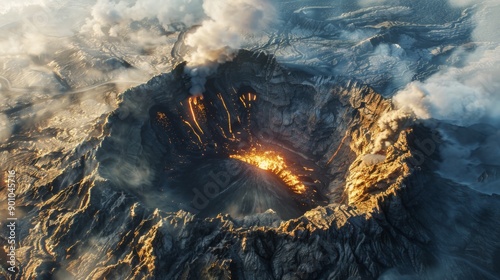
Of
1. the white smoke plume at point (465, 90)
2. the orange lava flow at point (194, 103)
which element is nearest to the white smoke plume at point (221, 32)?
the orange lava flow at point (194, 103)

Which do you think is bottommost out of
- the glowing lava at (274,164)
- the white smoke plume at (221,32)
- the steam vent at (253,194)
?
the glowing lava at (274,164)

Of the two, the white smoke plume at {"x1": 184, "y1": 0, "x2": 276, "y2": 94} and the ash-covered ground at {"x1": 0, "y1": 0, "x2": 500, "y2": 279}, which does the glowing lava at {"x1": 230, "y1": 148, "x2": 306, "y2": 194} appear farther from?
the white smoke plume at {"x1": 184, "y1": 0, "x2": 276, "y2": 94}

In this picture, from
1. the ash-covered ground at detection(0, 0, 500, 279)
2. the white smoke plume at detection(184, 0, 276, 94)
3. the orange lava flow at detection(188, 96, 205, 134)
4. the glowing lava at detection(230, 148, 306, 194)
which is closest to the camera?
the ash-covered ground at detection(0, 0, 500, 279)

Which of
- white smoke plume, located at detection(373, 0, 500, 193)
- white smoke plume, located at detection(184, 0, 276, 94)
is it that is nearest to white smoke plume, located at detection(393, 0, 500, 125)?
white smoke plume, located at detection(373, 0, 500, 193)

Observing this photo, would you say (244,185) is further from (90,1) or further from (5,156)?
(90,1)

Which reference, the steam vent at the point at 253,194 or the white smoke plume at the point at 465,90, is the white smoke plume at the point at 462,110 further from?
the steam vent at the point at 253,194

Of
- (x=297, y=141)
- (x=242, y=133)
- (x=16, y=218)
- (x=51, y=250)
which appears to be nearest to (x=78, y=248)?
(x=51, y=250)
